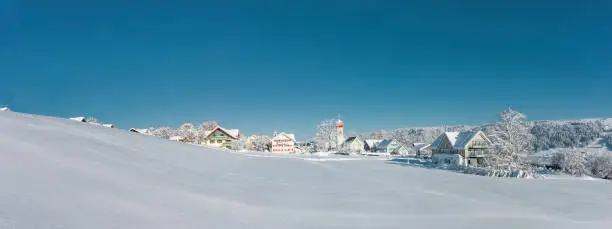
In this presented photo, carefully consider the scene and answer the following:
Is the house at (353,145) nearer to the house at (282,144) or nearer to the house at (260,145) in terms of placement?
the house at (282,144)

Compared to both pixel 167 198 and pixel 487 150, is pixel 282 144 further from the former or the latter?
pixel 167 198

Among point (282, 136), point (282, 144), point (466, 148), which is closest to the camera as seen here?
point (466, 148)

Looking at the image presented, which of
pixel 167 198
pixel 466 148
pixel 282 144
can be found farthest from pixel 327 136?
pixel 167 198

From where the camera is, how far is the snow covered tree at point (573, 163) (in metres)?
37.7

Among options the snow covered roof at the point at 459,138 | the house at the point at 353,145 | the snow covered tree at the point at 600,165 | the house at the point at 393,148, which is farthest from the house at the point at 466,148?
the house at the point at 393,148

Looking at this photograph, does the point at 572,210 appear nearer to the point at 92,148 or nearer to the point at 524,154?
the point at 92,148

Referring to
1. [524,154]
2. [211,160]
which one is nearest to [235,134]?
[524,154]

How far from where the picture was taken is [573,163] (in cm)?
3819

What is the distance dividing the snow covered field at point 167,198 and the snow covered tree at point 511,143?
26.8 metres

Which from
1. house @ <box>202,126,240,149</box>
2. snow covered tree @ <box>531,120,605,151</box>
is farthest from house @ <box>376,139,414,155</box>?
snow covered tree @ <box>531,120,605,151</box>

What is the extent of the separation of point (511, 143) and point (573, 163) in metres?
10.3

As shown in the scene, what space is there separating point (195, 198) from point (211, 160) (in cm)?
470

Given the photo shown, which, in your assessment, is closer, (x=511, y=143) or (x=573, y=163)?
(x=511, y=143)

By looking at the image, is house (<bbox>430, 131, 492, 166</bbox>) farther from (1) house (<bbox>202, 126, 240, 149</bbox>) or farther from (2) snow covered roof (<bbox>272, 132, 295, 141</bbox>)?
(2) snow covered roof (<bbox>272, 132, 295, 141</bbox>)
